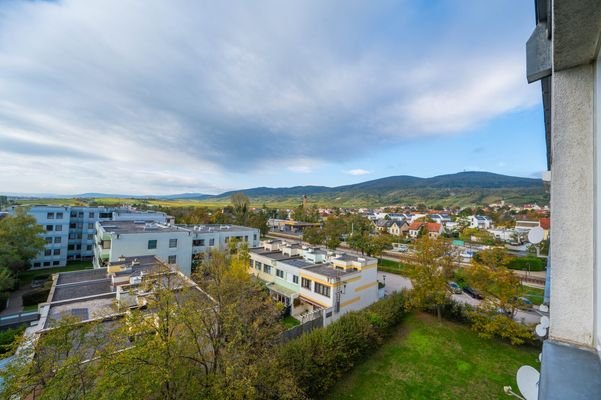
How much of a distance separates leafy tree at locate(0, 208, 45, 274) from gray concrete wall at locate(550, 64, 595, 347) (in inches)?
1389

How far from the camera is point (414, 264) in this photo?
18.3 meters

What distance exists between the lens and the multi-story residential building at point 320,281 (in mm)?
17328

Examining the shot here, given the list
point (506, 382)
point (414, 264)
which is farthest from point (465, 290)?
point (506, 382)

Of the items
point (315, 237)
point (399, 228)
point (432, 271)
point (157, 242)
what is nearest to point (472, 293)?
point (432, 271)

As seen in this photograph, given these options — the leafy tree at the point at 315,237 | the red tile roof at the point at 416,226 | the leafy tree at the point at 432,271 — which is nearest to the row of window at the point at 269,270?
the leafy tree at the point at 432,271

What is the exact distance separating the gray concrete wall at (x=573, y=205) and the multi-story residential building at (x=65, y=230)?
142 feet

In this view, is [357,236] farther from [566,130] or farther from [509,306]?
[566,130]

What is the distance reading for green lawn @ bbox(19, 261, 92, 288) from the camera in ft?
84.9

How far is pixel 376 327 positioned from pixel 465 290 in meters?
16.2

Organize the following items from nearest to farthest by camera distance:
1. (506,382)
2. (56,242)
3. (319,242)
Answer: (506,382)
(56,242)
(319,242)

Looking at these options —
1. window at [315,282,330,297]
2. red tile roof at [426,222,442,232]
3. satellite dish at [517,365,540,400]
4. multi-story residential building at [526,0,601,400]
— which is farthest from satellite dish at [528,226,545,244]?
red tile roof at [426,222,442,232]

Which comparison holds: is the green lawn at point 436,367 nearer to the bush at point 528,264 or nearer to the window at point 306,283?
the window at point 306,283

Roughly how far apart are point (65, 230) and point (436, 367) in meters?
44.2

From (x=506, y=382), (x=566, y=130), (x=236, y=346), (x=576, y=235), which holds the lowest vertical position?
(x=506, y=382)
